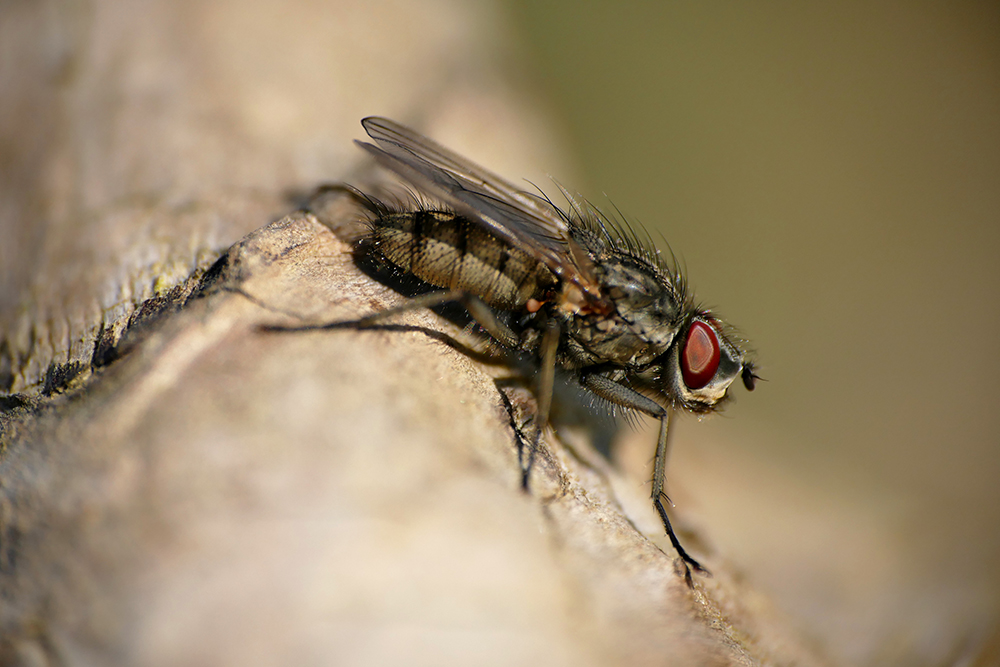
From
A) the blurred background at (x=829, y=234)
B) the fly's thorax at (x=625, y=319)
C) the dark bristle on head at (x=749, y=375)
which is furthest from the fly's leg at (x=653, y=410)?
the blurred background at (x=829, y=234)

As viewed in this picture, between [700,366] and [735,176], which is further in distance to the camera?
[735,176]

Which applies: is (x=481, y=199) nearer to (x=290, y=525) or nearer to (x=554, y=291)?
(x=554, y=291)

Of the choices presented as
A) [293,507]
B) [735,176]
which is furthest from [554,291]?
[735,176]

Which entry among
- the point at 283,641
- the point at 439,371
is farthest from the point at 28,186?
the point at 283,641

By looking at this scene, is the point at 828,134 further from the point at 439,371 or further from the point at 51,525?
the point at 51,525

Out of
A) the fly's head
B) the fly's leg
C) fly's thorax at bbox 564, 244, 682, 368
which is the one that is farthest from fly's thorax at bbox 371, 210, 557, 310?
the fly's head

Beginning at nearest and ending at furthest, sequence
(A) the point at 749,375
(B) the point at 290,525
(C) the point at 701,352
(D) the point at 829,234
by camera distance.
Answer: (B) the point at 290,525 → (C) the point at 701,352 → (A) the point at 749,375 → (D) the point at 829,234

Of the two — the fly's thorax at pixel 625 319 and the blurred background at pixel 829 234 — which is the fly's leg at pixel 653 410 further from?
the blurred background at pixel 829 234
